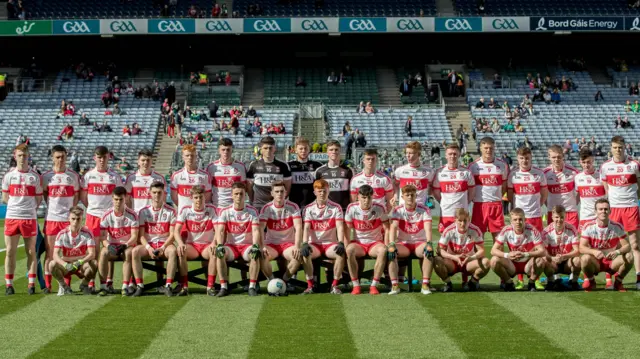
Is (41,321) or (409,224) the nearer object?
(41,321)


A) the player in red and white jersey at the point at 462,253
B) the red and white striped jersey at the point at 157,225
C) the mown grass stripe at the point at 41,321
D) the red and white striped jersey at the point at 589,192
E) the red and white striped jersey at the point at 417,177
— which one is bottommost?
the mown grass stripe at the point at 41,321

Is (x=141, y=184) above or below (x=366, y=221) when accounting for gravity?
above

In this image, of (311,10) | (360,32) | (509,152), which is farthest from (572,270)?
(311,10)

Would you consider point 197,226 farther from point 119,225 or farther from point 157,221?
point 119,225

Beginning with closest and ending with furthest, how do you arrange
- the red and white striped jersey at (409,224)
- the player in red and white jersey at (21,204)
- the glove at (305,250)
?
the glove at (305,250), the red and white striped jersey at (409,224), the player in red and white jersey at (21,204)

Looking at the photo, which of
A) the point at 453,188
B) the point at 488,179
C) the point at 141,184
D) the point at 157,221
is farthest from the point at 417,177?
the point at 141,184

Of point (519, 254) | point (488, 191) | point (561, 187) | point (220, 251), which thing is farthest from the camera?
point (561, 187)

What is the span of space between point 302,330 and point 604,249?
465 centimetres

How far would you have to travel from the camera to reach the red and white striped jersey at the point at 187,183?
38.9 feet

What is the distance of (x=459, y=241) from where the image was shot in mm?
11109

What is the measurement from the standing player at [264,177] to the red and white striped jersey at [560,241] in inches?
129

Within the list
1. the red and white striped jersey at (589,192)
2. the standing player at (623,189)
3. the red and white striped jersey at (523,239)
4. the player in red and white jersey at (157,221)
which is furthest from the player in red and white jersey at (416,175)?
the player in red and white jersey at (157,221)

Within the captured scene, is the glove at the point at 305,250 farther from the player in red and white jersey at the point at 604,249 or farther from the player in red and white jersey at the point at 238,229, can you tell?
the player in red and white jersey at the point at 604,249

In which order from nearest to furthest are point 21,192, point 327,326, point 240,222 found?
point 327,326, point 240,222, point 21,192
